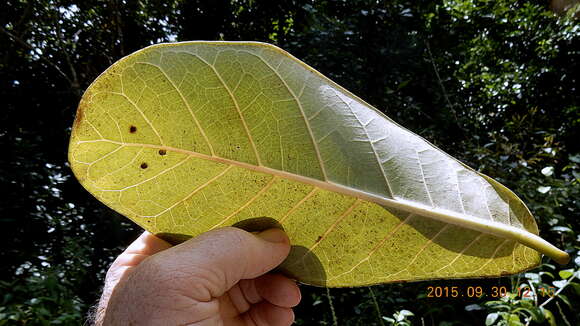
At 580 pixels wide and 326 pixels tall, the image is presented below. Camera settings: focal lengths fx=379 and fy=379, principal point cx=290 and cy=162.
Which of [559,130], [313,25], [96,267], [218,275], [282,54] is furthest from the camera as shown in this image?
[559,130]

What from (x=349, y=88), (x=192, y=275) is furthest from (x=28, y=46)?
(x=192, y=275)

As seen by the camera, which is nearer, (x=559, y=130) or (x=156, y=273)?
(x=156, y=273)

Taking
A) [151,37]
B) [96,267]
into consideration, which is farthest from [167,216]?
[151,37]

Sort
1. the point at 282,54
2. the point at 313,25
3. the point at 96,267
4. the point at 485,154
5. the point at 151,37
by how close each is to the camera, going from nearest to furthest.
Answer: the point at 282,54, the point at 485,154, the point at 96,267, the point at 313,25, the point at 151,37

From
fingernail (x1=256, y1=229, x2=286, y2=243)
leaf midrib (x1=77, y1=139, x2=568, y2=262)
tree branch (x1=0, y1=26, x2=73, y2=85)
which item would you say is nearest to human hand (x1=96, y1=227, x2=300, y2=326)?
fingernail (x1=256, y1=229, x2=286, y2=243)

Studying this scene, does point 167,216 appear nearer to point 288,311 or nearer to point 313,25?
point 288,311

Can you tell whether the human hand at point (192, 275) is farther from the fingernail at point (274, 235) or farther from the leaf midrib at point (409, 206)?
the leaf midrib at point (409, 206)

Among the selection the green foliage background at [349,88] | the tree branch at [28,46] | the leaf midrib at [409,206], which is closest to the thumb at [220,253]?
the leaf midrib at [409,206]

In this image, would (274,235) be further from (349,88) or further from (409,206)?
(349,88)
